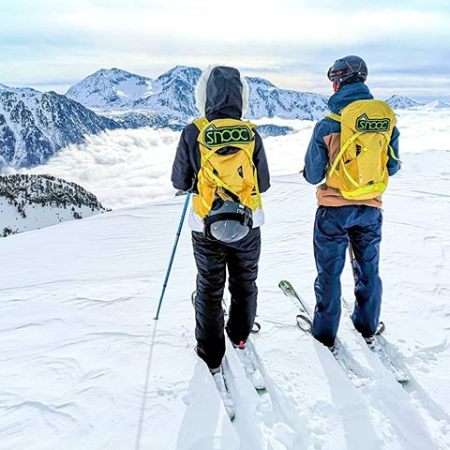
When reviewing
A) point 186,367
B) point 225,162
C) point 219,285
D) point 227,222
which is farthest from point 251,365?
point 225,162

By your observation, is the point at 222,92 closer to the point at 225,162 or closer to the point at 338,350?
the point at 225,162

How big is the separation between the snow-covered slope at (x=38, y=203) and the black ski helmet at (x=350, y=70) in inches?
5157

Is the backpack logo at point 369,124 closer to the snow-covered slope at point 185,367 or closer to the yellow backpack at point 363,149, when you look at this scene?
the yellow backpack at point 363,149

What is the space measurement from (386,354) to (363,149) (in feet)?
7.08

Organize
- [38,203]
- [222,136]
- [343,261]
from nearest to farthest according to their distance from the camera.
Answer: [222,136] < [343,261] < [38,203]

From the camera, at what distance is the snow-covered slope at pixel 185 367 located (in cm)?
336

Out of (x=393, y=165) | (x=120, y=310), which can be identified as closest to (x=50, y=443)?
(x=120, y=310)

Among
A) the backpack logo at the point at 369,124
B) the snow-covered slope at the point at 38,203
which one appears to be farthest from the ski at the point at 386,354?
the snow-covered slope at the point at 38,203

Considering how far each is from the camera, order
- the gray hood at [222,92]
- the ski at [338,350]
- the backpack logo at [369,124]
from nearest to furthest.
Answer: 1. the gray hood at [222,92]
2. the backpack logo at [369,124]
3. the ski at [338,350]

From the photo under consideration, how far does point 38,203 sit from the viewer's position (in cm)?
14012

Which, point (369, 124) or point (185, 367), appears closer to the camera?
point (369, 124)

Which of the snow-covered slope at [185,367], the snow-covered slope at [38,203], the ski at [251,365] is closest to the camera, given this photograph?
the snow-covered slope at [185,367]

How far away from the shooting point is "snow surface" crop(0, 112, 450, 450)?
336cm

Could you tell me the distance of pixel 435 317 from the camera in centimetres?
510
